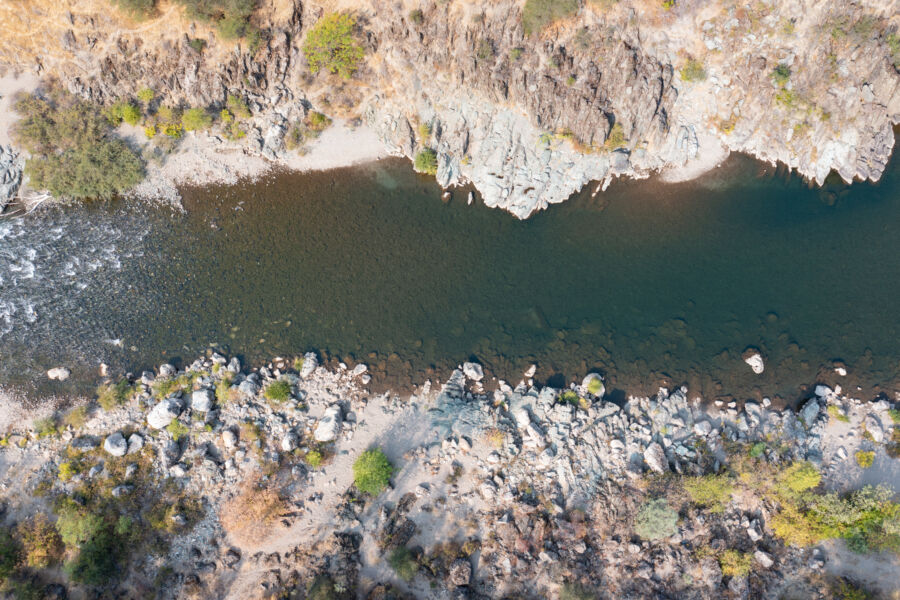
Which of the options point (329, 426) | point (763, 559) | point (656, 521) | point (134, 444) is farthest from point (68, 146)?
point (763, 559)

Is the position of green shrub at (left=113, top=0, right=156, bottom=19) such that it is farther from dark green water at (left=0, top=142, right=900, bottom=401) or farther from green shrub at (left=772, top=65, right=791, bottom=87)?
green shrub at (left=772, top=65, right=791, bottom=87)

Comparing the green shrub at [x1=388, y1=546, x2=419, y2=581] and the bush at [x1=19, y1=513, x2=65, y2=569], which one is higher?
the green shrub at [x1=388, y1=546, x2=419, y2=581]

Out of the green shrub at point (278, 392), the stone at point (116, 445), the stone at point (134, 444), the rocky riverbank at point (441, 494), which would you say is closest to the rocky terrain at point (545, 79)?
the green shrub at point (278, 392)

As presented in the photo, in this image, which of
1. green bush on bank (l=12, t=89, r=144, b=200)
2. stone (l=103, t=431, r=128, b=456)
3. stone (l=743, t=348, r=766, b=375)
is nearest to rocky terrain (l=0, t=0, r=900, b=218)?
green bush on bank (l=12, t=89, r=144, b=200)

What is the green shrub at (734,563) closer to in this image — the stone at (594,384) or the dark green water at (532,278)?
the dark green water at (532,278)

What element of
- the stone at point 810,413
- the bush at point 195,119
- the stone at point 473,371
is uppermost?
the bush at point 195,119

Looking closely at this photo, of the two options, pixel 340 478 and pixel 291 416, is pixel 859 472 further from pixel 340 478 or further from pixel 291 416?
pixel 291 416

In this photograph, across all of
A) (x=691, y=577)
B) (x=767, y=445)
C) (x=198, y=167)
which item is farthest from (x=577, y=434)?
(x=198, y=167)
